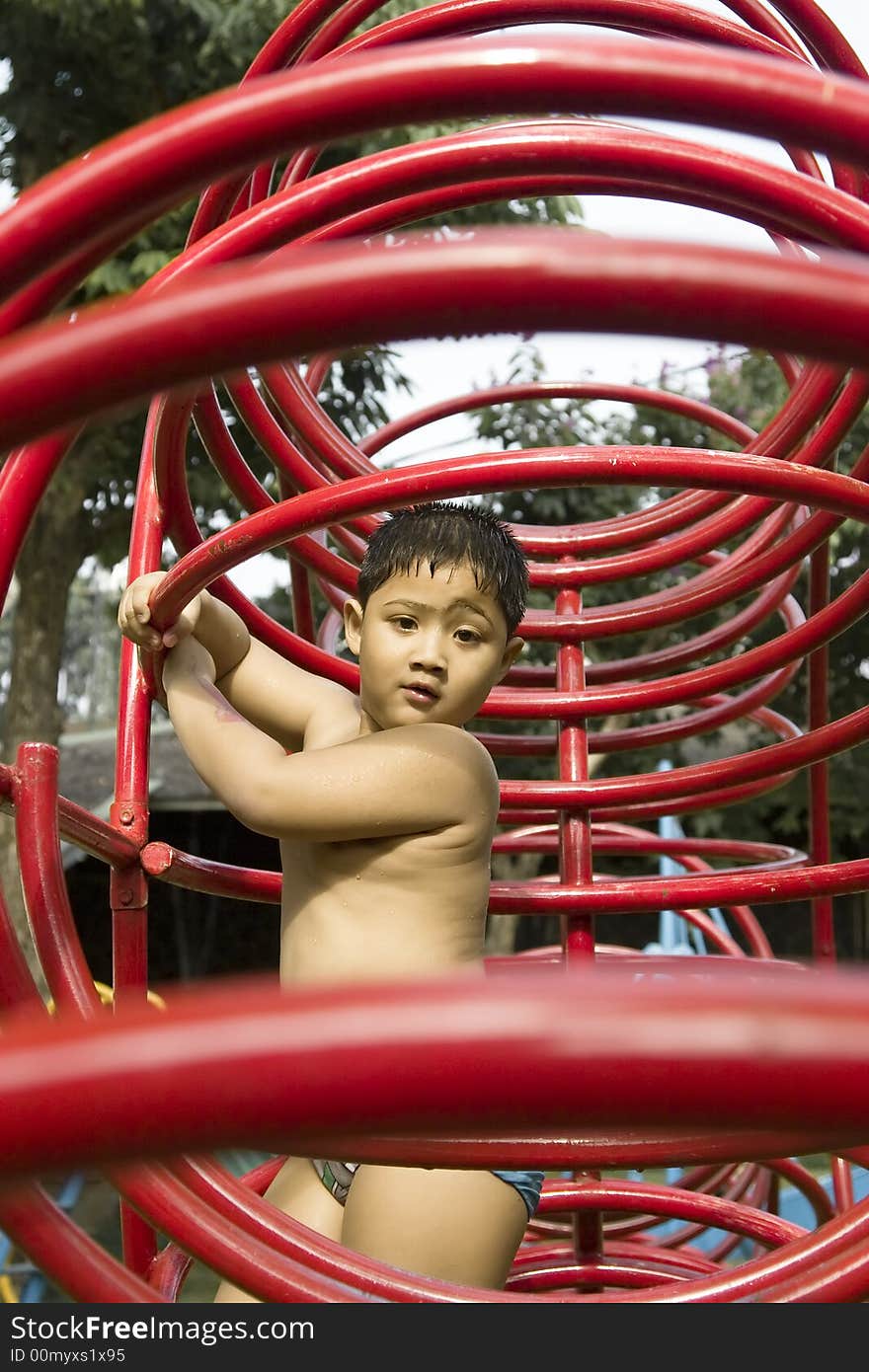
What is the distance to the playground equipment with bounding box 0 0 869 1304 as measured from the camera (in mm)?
331

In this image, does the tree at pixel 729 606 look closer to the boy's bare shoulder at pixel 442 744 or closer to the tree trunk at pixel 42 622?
the tree trunk at pixel 42 622

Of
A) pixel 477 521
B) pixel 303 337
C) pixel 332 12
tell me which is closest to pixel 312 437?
pixel 332 12

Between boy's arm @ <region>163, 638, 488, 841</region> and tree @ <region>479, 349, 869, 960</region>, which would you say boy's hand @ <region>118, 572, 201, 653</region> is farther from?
tree @ <region>479, 349, 869, 960</region>

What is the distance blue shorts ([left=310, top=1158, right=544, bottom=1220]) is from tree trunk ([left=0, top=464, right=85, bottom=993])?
561cm

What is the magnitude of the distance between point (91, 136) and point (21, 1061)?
731cm

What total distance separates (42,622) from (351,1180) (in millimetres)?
6027

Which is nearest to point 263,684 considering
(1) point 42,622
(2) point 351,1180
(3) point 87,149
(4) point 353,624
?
(4) point 353,624

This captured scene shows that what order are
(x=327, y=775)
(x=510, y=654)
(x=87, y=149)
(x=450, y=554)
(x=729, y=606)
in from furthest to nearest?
(x=729, y=606), (x=87, y=149), (x=510, y=654), (x=450, y=554), (x=327, y=775)

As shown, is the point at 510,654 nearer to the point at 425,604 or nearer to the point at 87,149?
the point at 425,604

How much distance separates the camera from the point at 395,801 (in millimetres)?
1021

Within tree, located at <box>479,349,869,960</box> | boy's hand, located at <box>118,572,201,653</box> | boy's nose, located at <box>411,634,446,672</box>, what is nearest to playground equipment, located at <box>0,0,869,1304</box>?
boy's hand, located at <box>118,572,201,653</box>

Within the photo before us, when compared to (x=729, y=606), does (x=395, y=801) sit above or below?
below

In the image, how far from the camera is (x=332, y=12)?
1538 millimetres
